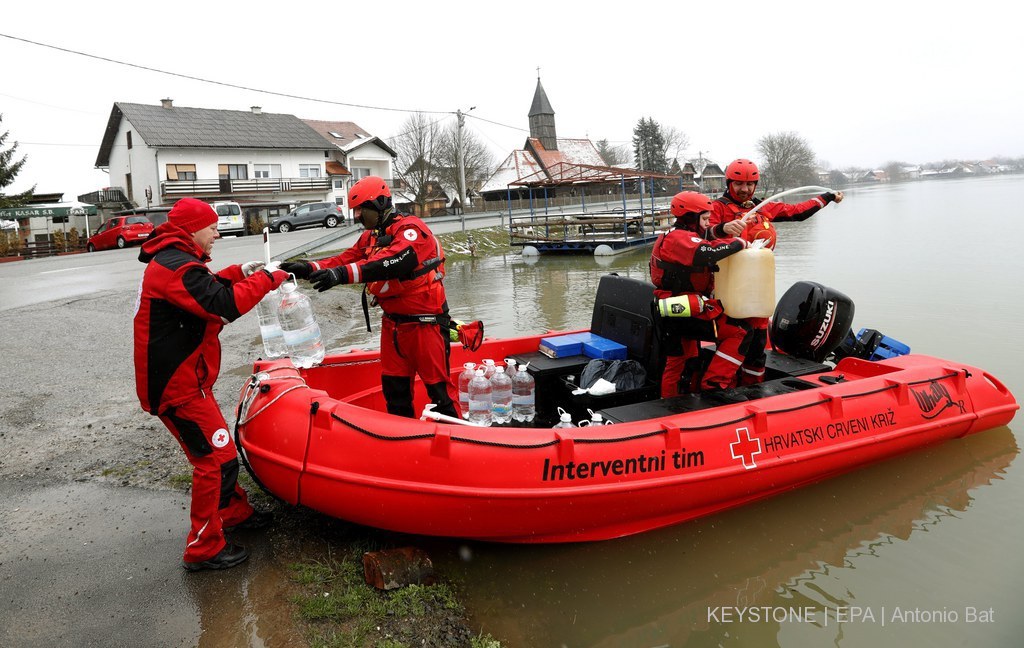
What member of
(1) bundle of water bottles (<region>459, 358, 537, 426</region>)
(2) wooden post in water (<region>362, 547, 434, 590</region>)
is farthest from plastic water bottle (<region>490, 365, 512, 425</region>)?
(2) wooden post in water (<region>362, 547, 434, 590</region>)

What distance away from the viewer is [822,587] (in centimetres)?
345

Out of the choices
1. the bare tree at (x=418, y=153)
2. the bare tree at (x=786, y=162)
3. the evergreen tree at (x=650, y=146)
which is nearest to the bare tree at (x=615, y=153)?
the evergreen tree at (x=650, y=146)

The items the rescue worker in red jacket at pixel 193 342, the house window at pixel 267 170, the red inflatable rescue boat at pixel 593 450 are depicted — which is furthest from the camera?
the house window at pixel 267 170

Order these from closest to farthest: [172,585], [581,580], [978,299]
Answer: [172,585] → [581,580] → [978,299]

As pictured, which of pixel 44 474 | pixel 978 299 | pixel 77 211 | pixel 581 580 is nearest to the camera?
pixel 581 580

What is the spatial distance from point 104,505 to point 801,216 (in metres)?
5.18

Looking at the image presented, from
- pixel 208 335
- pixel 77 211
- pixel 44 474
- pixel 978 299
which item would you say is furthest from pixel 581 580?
pixel 77 211

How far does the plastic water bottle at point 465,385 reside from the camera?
4453 millimetres

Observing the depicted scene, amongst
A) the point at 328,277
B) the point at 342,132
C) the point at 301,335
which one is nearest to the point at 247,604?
the point at 328,277

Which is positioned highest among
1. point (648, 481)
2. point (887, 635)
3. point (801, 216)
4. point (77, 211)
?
point (77, 211)

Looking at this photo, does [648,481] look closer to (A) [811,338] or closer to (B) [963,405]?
(A) [811,338]

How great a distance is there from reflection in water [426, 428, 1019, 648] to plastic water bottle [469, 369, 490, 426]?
0.92m

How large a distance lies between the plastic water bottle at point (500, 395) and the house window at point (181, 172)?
117 ft

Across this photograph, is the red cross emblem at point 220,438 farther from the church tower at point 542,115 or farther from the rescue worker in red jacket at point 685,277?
the church tower at point 542,115
